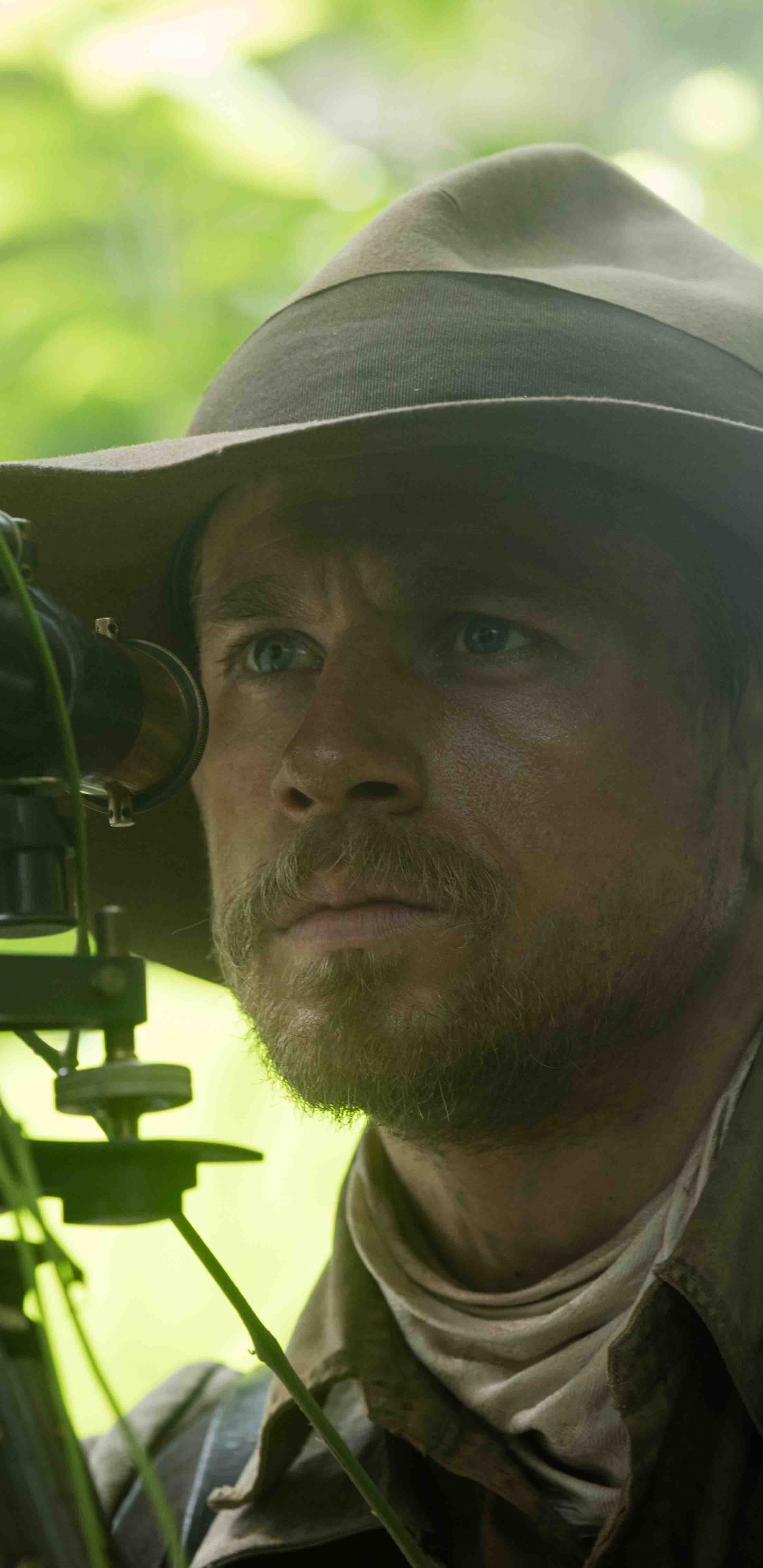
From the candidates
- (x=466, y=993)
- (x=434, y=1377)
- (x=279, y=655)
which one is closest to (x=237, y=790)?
(x=279, y=655)

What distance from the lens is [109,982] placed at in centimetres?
103

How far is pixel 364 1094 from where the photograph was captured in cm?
168

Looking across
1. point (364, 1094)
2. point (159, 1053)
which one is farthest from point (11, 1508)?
point (159, 1053)

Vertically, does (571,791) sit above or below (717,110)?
below

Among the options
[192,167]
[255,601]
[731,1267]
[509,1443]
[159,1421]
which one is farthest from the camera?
[192,167]

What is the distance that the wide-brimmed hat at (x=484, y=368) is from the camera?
1.56 metres

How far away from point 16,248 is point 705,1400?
4942 millimetres

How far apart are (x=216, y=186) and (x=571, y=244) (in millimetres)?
3843

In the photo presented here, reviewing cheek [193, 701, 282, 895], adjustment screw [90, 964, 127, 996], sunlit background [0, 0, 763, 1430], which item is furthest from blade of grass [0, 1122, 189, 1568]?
sunlit background [0, 0, 763, 1430]

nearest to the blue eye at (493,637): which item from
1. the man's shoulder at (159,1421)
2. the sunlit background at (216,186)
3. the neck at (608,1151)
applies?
the neck at (608,1151)

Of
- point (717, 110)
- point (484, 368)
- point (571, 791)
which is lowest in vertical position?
point (571, 791)

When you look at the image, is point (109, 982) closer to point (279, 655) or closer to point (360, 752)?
point (360, 752)

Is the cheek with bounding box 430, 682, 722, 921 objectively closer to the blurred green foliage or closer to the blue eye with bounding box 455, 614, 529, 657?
the blue eye with bounding box 455, 614, 529, 657

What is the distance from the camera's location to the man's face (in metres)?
1.65
